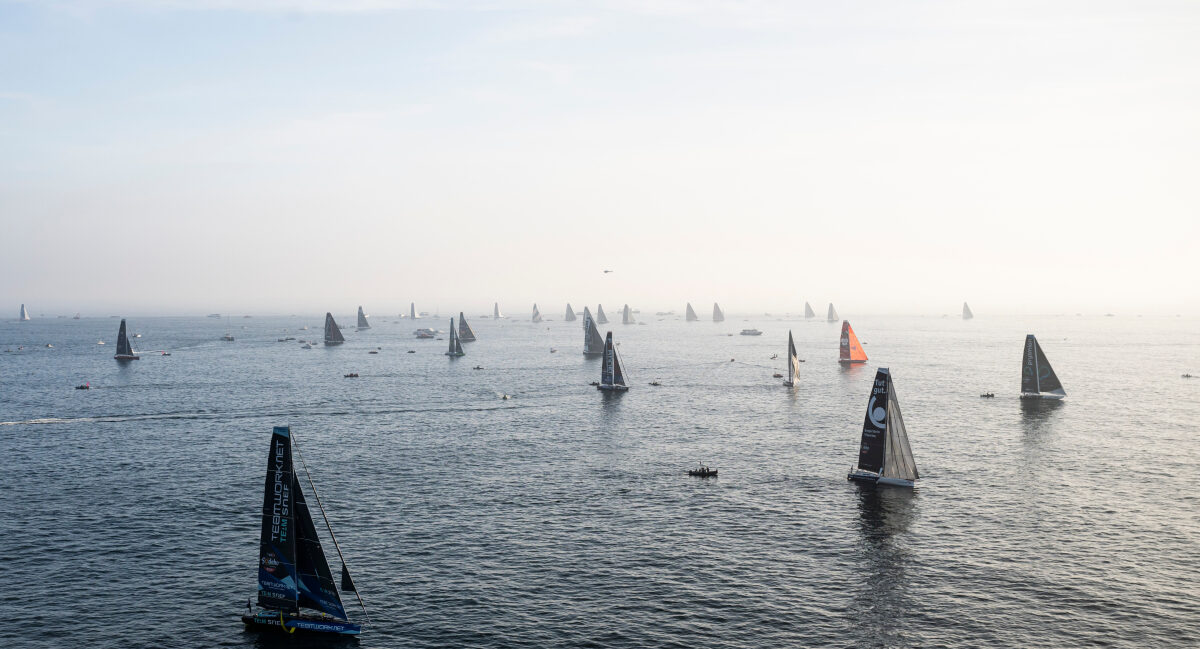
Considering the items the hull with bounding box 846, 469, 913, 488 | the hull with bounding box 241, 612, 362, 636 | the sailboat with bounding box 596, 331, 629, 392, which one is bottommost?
the hull with bounding box 241, 612, 362, 636

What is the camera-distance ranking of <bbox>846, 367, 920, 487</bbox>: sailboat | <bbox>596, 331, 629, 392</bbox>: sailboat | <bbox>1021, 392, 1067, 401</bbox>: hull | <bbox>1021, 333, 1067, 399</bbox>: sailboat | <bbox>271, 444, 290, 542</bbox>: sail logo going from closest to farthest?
<bbox>271, 444, 290, 542</bbox>: sail logo < <bbox>846, 367, 920, 487</bbox>: sailboat < <bbox>1021, 333, 1067, 399</bbox>: sailboat < <bbox>1021, 392, 1067, 401</bbox>: hull < <bbox>596, 331, 629, 392</bbox>: sailboat

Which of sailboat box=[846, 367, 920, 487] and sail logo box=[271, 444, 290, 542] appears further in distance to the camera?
sailboat box=[846, 367, 920, 487]

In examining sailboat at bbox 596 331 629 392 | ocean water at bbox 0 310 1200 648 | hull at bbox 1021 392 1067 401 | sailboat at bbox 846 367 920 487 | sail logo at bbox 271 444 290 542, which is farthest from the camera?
sailboat at bbox 596 331 629 392

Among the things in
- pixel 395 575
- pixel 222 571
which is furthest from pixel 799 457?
pixel 222 571

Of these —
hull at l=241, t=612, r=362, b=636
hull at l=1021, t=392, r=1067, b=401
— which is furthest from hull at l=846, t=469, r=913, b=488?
hull at l=1021, t=392, r=1067, b=401

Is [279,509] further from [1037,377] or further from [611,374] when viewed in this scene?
[1037,377]

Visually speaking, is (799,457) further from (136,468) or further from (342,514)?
(136,468)

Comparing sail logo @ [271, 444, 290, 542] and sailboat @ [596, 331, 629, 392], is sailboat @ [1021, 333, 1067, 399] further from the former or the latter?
sail logo @ [271, 444, 290, 542]

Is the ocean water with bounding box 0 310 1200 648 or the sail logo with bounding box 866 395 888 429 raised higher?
the sail logo with bounding box 866 395 888 429

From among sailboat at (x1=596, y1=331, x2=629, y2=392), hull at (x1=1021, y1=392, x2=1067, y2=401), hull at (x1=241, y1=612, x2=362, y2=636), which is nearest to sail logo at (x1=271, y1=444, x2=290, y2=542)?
hull at (x1=241, y1=612, x2=362, y2=636)

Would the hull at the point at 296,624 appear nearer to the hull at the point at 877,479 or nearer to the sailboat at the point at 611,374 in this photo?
the hull at the point at 877,479
